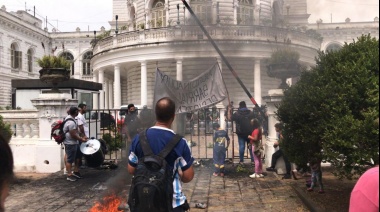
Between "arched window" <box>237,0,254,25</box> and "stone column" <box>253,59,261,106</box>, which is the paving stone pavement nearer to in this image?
"stone column" <box>253,59,261,106</box>

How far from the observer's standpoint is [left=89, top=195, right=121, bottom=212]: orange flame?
18.7 feet

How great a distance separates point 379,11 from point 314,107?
4.36 metres

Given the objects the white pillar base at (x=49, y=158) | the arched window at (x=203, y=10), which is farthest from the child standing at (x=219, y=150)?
the arched window at (x=203, y=10)

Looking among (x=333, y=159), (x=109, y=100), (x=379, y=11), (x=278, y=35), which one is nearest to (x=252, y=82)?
(x=278, y=35)

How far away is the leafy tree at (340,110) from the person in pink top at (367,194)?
2779mm

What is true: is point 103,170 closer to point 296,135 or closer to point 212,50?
point 296,135

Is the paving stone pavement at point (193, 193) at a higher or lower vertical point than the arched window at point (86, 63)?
lower

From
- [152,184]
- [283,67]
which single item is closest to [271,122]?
[283,67]

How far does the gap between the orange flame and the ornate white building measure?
171 inches

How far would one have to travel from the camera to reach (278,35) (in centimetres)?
1744

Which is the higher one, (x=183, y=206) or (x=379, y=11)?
(x=379, y=11)

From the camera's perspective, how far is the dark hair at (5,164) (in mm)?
1306

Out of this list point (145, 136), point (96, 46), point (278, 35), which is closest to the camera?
point (145, 136)

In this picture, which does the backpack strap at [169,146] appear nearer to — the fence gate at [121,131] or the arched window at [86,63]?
the fence gate at [121,131]
